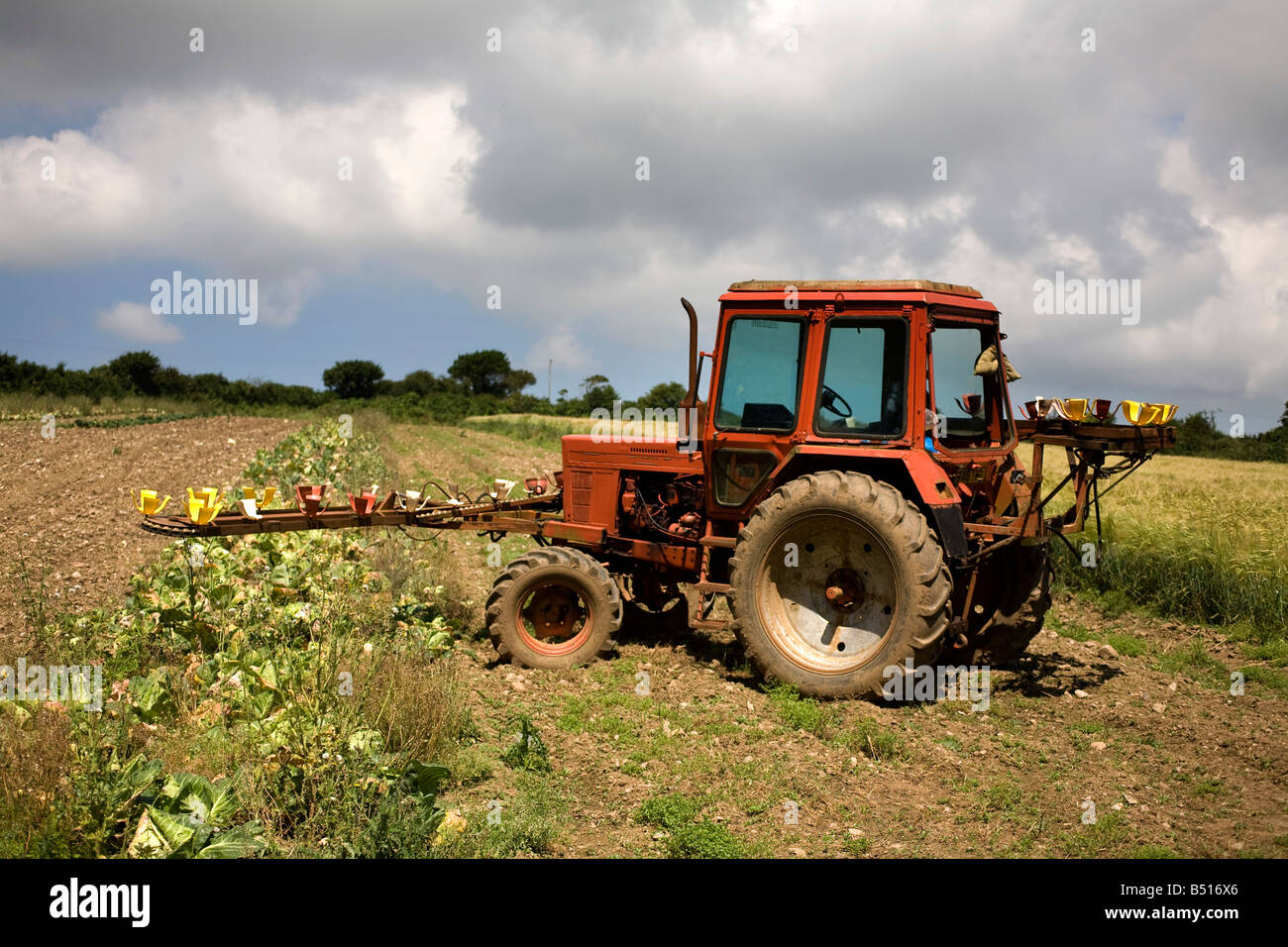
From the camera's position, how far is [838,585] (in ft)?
20.5

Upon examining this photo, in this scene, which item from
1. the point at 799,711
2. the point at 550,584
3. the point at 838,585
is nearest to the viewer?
the point at 799,711

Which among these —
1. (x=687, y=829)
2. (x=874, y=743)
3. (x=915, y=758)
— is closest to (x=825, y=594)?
(x=874, y=743)

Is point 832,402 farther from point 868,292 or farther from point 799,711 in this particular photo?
point 799,711

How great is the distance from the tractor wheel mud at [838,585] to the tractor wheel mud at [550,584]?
3.65 ft

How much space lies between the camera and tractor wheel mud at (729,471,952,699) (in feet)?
18.8

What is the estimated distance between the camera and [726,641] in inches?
306

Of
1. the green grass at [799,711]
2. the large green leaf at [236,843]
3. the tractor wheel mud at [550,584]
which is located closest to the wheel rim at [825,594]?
the green grass at [799,711]

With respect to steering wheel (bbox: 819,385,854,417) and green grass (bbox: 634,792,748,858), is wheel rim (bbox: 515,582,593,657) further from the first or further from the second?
green grass (bbox: 634,792,748,858)

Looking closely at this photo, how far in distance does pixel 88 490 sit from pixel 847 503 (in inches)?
475

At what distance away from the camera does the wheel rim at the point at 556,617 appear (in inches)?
278

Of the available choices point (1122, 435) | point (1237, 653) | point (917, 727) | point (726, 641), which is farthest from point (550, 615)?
point (1237, 653)

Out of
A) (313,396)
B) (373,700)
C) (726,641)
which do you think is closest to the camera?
(373,700)
